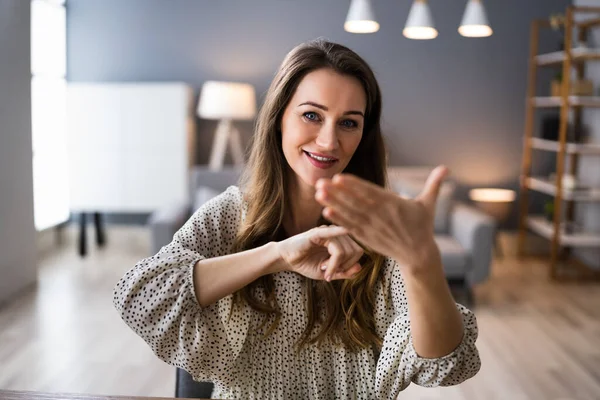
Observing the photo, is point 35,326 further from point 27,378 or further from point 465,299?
point 465,299

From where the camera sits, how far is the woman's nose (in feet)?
4.34

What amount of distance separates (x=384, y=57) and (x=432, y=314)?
5.43 meters

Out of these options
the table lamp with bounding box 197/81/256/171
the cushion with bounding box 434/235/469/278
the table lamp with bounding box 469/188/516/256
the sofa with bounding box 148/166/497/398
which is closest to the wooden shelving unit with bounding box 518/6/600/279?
the table lamp with bounding box 469/188/516/256

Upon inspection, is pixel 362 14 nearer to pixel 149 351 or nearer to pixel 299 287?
pixel 149 351

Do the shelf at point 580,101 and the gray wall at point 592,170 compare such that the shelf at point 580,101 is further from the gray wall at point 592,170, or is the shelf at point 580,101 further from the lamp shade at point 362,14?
the lamp shade at point 362,14

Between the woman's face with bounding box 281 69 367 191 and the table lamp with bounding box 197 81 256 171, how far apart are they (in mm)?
4460

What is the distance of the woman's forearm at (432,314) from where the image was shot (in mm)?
1085

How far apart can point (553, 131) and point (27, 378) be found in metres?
4.46

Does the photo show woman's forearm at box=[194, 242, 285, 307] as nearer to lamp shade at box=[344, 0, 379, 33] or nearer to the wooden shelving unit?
lamp shade at box=[344, 0, 379, 33]

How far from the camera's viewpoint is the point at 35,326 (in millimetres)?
3939

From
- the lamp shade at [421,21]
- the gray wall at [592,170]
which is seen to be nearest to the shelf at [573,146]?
the gray wall at [592,170]

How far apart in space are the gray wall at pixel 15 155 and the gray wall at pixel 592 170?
4.16m

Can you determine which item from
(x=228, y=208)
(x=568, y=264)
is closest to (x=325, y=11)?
(x=568, y=264)

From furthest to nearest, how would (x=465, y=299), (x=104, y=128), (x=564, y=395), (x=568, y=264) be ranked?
1. (x=104, y=128)
2. (x=568, y=264)
3. (x=465, y=299)
4. (x=564, y=395)
